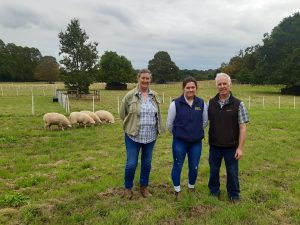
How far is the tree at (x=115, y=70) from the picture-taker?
7025cm

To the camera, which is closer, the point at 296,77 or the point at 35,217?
the point at 35,217

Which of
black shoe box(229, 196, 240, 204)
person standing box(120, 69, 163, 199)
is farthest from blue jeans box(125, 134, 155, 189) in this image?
black shoe box(229, 196, 240, 204)

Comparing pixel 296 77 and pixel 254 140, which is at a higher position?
pixel 296 77

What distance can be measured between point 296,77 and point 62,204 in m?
47.7

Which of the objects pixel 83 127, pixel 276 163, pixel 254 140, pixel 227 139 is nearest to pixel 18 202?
pixel 227 139

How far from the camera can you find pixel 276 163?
9219mm

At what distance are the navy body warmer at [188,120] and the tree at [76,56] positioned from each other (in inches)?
1429

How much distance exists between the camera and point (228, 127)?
5.89m

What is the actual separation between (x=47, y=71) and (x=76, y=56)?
53082mm

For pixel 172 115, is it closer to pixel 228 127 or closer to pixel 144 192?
pixel 228 127

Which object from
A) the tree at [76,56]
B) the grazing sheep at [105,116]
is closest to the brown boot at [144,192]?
the grazing sheep at [105,116]

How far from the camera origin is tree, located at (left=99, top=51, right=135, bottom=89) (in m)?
70.2

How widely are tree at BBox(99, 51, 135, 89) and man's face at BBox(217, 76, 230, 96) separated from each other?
64865 millimetres

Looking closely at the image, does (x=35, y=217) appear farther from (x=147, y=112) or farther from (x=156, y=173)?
(x=156, y=173)
